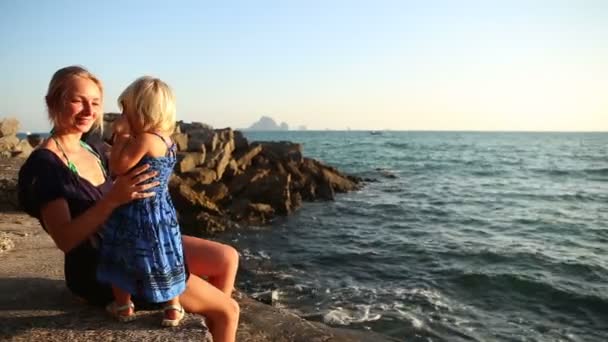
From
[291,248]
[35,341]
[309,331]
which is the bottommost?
[291,248]

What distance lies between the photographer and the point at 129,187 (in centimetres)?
233

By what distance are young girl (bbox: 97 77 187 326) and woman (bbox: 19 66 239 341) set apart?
0.30 ft

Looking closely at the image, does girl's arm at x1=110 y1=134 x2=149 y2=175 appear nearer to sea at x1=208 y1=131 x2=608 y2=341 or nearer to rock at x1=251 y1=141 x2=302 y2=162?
sea at x1=208 y1=131 x2=608 y2=341

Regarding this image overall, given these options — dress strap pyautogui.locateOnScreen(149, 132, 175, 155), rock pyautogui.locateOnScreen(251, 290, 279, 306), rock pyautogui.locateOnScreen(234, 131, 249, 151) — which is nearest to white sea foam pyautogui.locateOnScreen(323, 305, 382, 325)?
rock pyautogui.locateOnScreen(251, 290, 279, 306)

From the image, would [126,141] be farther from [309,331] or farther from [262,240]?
[262,240]

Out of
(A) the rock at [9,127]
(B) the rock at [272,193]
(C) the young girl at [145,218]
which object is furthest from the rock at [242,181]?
(C) the young girl at [145,218]

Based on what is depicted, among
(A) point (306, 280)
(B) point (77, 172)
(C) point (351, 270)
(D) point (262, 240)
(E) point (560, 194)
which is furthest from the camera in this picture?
(E) point (560, 194)

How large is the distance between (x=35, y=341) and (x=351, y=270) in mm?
7073

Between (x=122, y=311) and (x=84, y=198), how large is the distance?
2.59ft

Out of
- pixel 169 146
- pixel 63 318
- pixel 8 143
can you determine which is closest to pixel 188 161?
pixel 8 143

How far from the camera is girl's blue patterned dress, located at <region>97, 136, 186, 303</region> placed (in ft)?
8.10

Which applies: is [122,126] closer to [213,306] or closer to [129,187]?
[129,187]

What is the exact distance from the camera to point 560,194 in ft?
67.9

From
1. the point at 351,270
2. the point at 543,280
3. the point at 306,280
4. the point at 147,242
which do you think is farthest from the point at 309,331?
the point at 543,280
